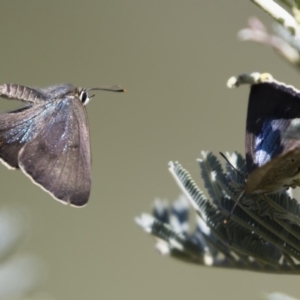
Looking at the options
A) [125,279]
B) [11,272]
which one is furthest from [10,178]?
[11,272]

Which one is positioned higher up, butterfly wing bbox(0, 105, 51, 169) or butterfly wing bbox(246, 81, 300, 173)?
butterfly wing bbox(0, 105, 51, 169)

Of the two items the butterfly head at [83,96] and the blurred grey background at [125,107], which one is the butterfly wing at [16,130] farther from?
the blurred grey background at [125,107]

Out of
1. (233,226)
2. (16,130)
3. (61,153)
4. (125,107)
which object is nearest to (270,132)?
(233,226)

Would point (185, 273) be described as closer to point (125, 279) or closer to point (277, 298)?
point (125, 279)

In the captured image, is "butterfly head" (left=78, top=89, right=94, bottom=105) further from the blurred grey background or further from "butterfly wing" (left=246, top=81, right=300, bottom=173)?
the blurred grey background

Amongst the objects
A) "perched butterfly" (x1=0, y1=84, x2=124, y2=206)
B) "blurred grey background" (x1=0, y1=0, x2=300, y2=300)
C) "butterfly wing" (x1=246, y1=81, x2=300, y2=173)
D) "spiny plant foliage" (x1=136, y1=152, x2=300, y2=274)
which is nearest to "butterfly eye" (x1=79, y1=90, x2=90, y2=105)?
"perched butterfly" (x1=0, y1=84, x2=124, y2=206)

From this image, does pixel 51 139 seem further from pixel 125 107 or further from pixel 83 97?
pixel 125 107
